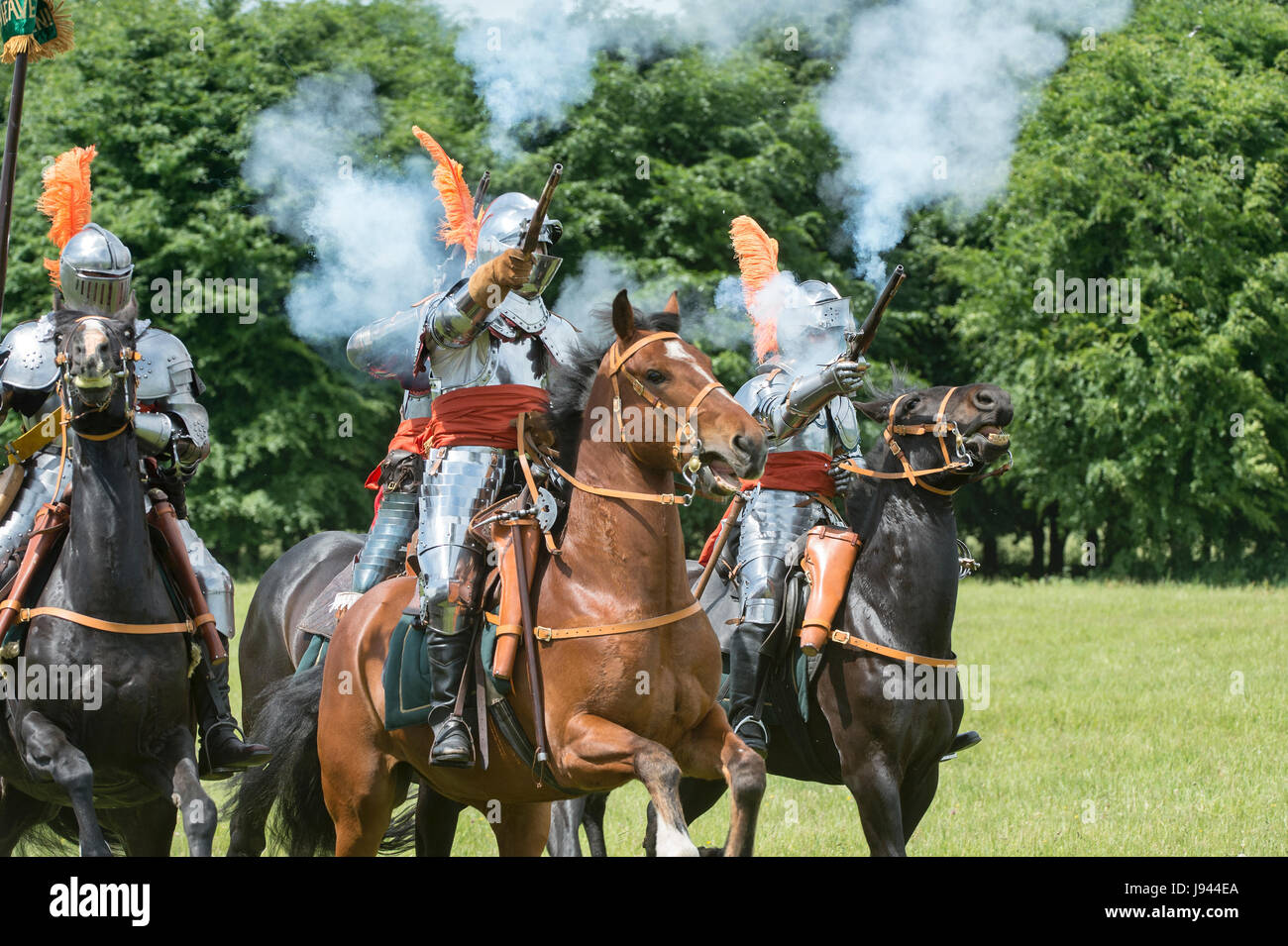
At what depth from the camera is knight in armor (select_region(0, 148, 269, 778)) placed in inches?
284

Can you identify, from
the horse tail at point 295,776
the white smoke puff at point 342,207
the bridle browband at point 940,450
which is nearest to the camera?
the horse tail at point 295,776

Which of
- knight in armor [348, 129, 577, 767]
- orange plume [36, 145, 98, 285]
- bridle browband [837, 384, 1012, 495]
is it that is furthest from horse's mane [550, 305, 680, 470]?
orange plume [36, 145, 98, 285]

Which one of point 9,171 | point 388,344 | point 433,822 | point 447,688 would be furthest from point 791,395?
point 9,171

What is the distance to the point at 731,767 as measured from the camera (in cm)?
566

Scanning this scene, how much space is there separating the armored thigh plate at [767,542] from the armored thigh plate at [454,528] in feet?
6.14

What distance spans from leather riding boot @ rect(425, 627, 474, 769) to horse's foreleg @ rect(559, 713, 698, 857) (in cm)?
66

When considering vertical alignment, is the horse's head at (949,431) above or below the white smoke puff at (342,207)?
below

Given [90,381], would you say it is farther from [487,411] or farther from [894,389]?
[894,389]

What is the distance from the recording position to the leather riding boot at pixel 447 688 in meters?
6.45

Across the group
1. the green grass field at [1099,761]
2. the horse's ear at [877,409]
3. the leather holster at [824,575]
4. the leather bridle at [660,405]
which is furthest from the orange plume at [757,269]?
the leather bridle at [660,405]

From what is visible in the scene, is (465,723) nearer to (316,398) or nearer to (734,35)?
(316,398)

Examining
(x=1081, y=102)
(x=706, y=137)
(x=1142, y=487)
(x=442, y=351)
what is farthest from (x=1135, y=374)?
(x=442, y=351)

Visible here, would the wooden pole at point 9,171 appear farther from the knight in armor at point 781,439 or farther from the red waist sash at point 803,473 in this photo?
the red waist sash at point 803,473

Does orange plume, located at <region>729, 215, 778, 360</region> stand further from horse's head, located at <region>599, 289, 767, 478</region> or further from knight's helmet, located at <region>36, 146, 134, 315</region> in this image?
knight's helmet, located at <region>36, 146, 134, 315</region>
